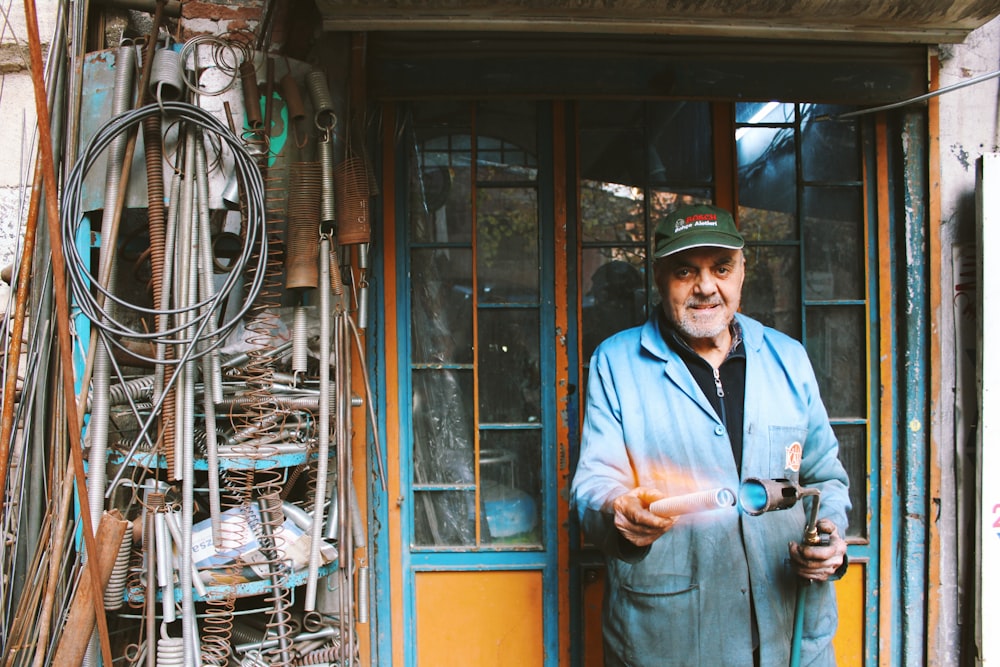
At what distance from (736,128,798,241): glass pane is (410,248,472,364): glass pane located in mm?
1273

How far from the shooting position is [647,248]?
113 inches

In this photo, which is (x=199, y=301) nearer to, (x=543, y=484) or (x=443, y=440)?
(x=443, y=440)

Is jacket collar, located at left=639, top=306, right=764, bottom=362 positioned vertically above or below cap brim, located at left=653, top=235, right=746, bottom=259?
below

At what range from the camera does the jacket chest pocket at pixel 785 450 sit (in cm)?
215

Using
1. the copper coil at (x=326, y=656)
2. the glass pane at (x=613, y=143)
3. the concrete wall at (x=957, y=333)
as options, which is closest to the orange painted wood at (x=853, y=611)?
the concrete wall at (x=957, y=333)

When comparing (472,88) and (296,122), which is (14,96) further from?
(472,88)

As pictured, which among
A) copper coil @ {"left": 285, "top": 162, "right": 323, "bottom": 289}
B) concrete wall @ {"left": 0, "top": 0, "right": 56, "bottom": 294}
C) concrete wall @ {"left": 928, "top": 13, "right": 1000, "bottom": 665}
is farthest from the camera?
concrete wall @ {"left": 928, "top": 13, "right": 1000, "bottom": 665}

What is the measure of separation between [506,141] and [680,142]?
78 centimetres

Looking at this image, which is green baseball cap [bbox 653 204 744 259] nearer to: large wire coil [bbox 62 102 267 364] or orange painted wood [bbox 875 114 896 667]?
orange painted wood [bbox 875 114 896 667]

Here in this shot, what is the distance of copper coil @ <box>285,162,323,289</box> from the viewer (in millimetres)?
2355

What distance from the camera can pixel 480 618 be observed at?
2832 mm

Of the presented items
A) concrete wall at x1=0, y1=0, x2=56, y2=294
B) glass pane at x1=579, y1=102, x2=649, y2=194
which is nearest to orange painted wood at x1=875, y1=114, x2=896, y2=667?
glass pane at x1=579, y1=102, x2=649, y2=194

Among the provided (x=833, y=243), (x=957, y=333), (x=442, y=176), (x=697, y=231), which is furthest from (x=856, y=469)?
(x=442, y=176)

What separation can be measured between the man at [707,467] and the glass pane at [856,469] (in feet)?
2.43
